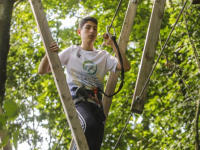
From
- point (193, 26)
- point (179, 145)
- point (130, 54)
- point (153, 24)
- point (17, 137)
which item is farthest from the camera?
point (130, 54)

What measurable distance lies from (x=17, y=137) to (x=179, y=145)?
20.1ft

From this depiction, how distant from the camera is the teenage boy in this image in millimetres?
2777

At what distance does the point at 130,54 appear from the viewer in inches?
449

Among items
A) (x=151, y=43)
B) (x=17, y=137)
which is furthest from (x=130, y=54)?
(x=17, y=137)

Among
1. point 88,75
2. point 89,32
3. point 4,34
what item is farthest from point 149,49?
point 4,34

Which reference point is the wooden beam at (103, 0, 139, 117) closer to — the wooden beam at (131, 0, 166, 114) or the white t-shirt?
the wooden beam at (131, 0, 166, 114)

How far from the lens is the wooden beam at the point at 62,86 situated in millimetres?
A: 2379

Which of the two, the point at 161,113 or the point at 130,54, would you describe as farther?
the point at 130,54

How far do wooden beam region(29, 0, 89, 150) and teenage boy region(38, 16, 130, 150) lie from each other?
13.2 inches

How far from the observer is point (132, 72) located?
10516 millimetres

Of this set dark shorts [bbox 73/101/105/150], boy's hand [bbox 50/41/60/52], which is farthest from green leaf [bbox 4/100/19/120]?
dark shorts [bbox 73/101/105/150]

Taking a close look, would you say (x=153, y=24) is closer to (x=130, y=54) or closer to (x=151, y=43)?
(x=151, y=43)

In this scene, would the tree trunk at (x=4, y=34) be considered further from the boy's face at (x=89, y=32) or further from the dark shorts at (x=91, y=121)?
the dark shorts at (x=91, y=121)

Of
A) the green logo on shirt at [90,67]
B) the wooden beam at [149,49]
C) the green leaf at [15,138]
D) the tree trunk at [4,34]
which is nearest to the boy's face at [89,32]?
the green logo on shirt at [90,67]
